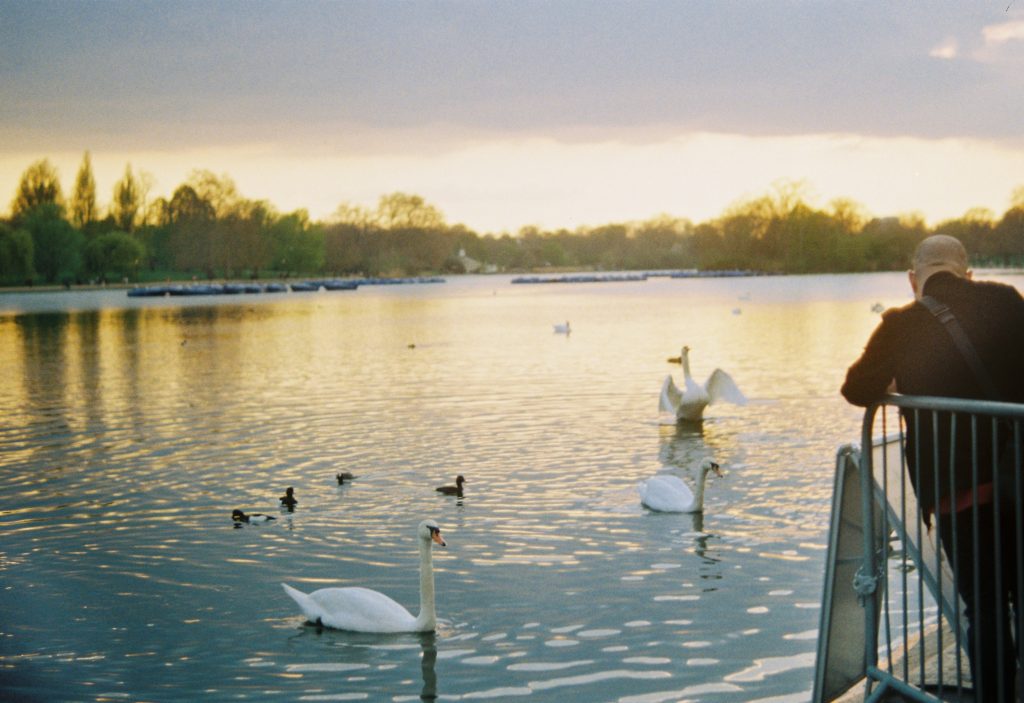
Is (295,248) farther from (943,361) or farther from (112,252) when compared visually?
(943,361)

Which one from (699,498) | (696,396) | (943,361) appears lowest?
(699,498)

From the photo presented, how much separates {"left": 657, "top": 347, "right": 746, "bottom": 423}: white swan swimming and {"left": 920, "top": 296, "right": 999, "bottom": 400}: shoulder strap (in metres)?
13.8

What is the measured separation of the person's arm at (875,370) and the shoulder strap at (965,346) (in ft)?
0.65

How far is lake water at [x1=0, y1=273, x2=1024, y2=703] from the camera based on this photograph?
296 inches

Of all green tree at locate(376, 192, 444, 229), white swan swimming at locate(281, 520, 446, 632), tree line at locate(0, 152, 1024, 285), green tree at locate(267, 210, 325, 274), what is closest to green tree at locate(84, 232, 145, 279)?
tree line at locate(0, 152, 1024, 285)

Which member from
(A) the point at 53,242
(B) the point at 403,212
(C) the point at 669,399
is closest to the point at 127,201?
(A) the point at 53,242

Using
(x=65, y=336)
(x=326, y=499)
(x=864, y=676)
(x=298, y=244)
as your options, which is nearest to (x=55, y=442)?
(x=326, y=499)

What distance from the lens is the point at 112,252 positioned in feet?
449

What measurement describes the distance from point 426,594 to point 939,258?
4.65 meters

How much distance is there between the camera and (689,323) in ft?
170

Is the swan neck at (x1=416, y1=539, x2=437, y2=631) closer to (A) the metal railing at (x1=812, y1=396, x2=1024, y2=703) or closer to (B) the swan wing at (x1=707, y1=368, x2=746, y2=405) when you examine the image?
Answer: (A) the metal railing at (x1=812, y1=396, x2=1024, y2=703)

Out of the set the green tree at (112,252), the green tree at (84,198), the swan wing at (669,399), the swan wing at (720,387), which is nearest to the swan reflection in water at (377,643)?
the swan wing at (669,399)

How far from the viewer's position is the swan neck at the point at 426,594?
316 inches

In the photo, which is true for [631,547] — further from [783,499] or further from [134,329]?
[134,329]
